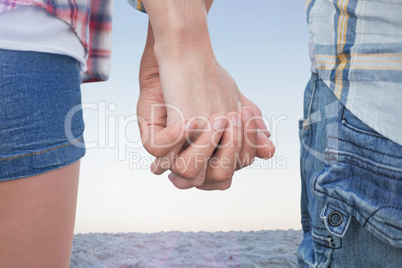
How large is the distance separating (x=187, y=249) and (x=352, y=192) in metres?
2.52

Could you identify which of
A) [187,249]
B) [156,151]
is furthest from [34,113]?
[187,249]

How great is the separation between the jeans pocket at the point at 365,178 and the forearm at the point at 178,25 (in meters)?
0.45

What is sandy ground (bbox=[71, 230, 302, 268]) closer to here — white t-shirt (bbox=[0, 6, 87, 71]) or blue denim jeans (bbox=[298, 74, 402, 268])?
blue denim jeans (bbox=[298, 74, 402, 268])

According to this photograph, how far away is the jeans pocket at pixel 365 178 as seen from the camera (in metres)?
0.62

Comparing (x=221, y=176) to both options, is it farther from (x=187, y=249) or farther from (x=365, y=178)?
(x=187, y=249)

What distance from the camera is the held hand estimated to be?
90 cm

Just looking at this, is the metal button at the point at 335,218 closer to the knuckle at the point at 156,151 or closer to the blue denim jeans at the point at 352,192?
the blue denim jeans at the point at 352,192

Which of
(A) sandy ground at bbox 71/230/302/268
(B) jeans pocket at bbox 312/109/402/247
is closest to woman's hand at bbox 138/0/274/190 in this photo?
(B) jeans pocket at bbox 312/109/402/247

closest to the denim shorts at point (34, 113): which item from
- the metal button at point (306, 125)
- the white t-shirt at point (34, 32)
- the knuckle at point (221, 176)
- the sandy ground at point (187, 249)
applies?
the white t-shirt at point (34, 32)

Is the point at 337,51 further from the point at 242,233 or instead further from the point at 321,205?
the point at 242,233

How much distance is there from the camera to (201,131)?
0.91m

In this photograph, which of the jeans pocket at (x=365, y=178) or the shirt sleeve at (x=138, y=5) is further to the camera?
the shirt sleeve at (x=138, y=5)

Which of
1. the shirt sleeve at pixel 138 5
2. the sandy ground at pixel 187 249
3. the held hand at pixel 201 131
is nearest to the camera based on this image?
the held hand at pixel 201 131

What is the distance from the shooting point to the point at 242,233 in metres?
3.40
